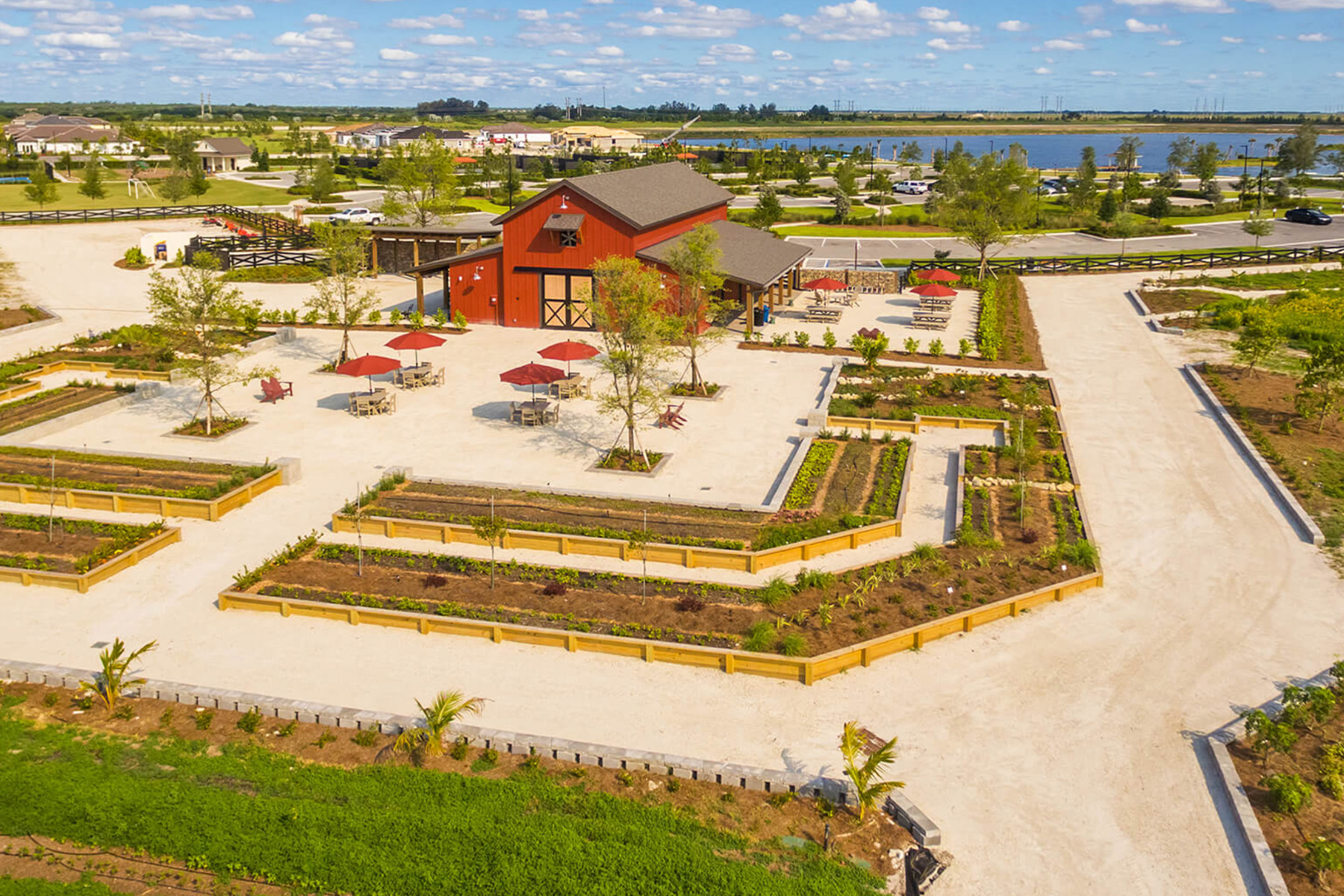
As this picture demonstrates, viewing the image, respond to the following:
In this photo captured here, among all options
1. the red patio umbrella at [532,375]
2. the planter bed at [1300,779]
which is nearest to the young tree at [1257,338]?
the planter bed at [1300,779]

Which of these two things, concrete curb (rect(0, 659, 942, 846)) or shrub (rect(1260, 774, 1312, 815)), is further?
concrete curb (rect(0, 659, 942, 846))

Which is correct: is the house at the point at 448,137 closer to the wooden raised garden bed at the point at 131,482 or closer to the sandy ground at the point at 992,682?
the wooden raised garden bed at the point at 131,482

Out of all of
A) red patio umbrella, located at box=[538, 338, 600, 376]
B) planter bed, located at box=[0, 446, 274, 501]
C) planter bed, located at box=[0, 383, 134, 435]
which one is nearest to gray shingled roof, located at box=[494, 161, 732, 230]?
red patio umbrella, located at box=[538, 338, 600, 376]

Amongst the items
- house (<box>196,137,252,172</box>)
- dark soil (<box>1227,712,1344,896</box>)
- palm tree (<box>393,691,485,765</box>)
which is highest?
house (<box>196,137,252,172</box>)

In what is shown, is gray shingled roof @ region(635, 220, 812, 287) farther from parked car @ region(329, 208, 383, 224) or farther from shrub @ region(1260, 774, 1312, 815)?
parked car @ region(329, 208, 383, 224)

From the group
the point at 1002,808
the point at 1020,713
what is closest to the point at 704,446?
the point at 1020,713

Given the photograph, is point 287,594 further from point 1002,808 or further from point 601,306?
point 1002,808

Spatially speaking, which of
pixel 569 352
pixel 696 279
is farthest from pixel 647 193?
pixel 569 352
